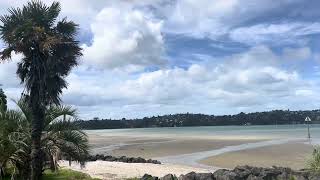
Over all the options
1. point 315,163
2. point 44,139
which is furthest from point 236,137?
point 44,139

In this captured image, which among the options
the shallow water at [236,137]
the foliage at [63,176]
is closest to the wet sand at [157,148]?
the shallow water at [236,137]

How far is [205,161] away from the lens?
40781mm

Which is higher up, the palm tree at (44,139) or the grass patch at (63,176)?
the palm tree at (44,139)

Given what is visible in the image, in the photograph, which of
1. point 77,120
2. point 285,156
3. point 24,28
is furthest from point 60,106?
point 285,156

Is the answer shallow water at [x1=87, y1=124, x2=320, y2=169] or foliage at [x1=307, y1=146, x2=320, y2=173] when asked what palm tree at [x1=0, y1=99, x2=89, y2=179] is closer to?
foliage at [x1=307, y1=146, x2=320, y2=173]

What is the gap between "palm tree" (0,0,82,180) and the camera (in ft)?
55.5

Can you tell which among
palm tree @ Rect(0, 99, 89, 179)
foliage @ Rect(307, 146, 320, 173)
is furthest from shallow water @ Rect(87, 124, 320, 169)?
palm tree @ Rect(0, 99, 89, 179)

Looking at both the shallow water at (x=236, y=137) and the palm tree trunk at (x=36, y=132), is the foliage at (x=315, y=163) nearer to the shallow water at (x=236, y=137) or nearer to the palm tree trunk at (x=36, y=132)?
the palm tree trunk at (x=36, y=132)

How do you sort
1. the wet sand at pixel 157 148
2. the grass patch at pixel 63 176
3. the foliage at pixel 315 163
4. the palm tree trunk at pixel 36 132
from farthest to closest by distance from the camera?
the wet sand at pixel 157 148 → the grass patch at pixel 63 176 → the foliage at pixel 315 163 → the palm tree trunk at pixel 36 132

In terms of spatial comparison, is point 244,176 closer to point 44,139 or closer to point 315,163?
point 315,163

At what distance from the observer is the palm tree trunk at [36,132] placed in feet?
55.4

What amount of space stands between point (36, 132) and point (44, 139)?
0.69 metres

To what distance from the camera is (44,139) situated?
57.6 ft

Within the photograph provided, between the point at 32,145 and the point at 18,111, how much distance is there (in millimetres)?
1634
